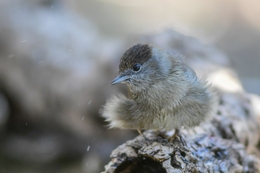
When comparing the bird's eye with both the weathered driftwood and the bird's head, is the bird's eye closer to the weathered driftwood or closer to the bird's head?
the bird's head

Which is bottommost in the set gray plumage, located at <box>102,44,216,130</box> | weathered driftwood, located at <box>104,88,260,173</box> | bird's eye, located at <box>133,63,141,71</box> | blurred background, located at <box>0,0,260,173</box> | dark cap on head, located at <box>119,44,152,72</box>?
weathered driftwood, located at <box>104,88,260,173</box>

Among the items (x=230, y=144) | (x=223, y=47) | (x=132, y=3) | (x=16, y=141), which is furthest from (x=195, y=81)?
(x=132, y=3)

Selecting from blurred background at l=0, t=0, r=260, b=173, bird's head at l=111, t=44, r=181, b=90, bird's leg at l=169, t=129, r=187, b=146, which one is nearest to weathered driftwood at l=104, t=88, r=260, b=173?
bird's leg at l=169, t=129, r=187, b=146

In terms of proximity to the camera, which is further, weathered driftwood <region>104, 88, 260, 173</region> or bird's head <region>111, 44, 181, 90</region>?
bird's head <region>111, 44, 181, 90</region>

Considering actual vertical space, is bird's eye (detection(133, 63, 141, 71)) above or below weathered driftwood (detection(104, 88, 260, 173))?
above

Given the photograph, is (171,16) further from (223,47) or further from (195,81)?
(195,81)
